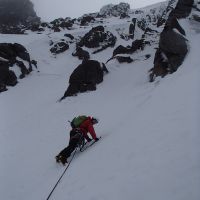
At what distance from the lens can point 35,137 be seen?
20.2m

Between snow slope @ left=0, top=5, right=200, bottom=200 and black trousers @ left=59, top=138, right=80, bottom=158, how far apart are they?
1.32 feet

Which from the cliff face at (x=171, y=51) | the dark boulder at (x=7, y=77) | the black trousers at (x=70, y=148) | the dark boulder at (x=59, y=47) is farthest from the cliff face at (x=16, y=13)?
the black trousers at (x=70, y=148)

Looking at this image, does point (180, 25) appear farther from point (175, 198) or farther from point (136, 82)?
point (175, 198)

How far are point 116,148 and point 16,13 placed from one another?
102m

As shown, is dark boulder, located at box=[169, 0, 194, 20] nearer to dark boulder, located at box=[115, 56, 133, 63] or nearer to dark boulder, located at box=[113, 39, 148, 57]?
dark boulder, located at box=[115, 56, 133, 63]

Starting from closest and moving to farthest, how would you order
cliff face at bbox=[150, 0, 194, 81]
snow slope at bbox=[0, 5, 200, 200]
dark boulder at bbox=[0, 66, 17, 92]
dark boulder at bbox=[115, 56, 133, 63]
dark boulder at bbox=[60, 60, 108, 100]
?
snow slope at bbox=[0, 5, 200, 200], cliff face at bbox=[150, 0, 194, 81], dark boulder at bbox=[60, 60, 108, 100], dark boulder at bbox=[115, 56, 133, 63], dark boulder at bbox=[0, 66, 17, 92]

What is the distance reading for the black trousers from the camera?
1243 cm

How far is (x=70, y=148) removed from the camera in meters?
12.5

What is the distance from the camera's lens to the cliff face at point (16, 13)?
329ft

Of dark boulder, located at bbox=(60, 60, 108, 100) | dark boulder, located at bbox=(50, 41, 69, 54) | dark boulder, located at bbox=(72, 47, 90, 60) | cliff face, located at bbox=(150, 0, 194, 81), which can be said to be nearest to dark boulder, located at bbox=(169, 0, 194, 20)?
cliff face, located at bbox=(150, 0, 194, 81)

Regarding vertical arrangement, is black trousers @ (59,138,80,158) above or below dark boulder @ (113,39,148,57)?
above

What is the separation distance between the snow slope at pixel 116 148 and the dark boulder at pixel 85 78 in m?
1.37

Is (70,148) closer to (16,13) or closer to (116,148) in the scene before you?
(116,148)

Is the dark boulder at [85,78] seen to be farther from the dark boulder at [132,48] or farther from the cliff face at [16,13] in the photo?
the cliff face at [16,13]
